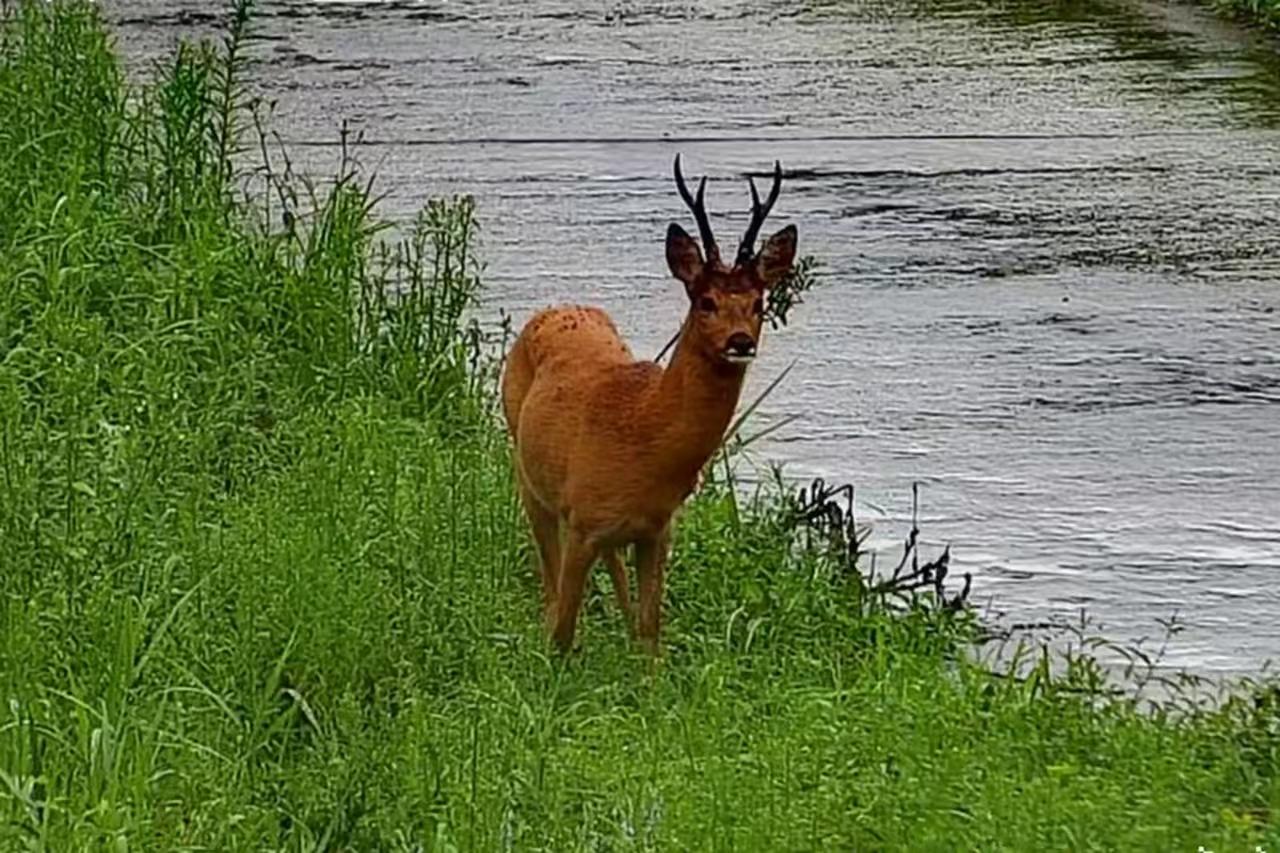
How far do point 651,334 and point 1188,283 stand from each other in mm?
1781

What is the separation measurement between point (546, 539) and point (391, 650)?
0.59 m

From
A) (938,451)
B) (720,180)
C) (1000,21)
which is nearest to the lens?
(938,451)

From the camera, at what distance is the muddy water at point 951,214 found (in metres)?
7.26

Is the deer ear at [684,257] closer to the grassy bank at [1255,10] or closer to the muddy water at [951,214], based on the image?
the muddy water at [951,214]

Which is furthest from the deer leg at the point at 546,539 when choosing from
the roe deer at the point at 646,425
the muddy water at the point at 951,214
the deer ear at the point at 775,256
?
the muddy water at the point at 951,214

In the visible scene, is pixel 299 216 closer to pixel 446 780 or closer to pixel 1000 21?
pixel 446 780

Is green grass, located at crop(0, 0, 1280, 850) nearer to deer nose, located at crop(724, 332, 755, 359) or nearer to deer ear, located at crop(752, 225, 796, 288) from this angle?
deer nose, located at crop(724, 332, 755, 359)

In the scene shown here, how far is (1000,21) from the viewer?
15445 mm

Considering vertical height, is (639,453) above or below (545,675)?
above

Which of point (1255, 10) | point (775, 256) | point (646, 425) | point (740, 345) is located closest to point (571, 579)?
point (646, 425)

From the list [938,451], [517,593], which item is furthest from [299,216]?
[517,593]

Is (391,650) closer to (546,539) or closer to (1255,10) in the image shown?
(546,539)

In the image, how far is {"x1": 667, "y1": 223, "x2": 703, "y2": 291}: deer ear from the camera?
19.1ft

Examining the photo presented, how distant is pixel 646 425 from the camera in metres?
6.00
